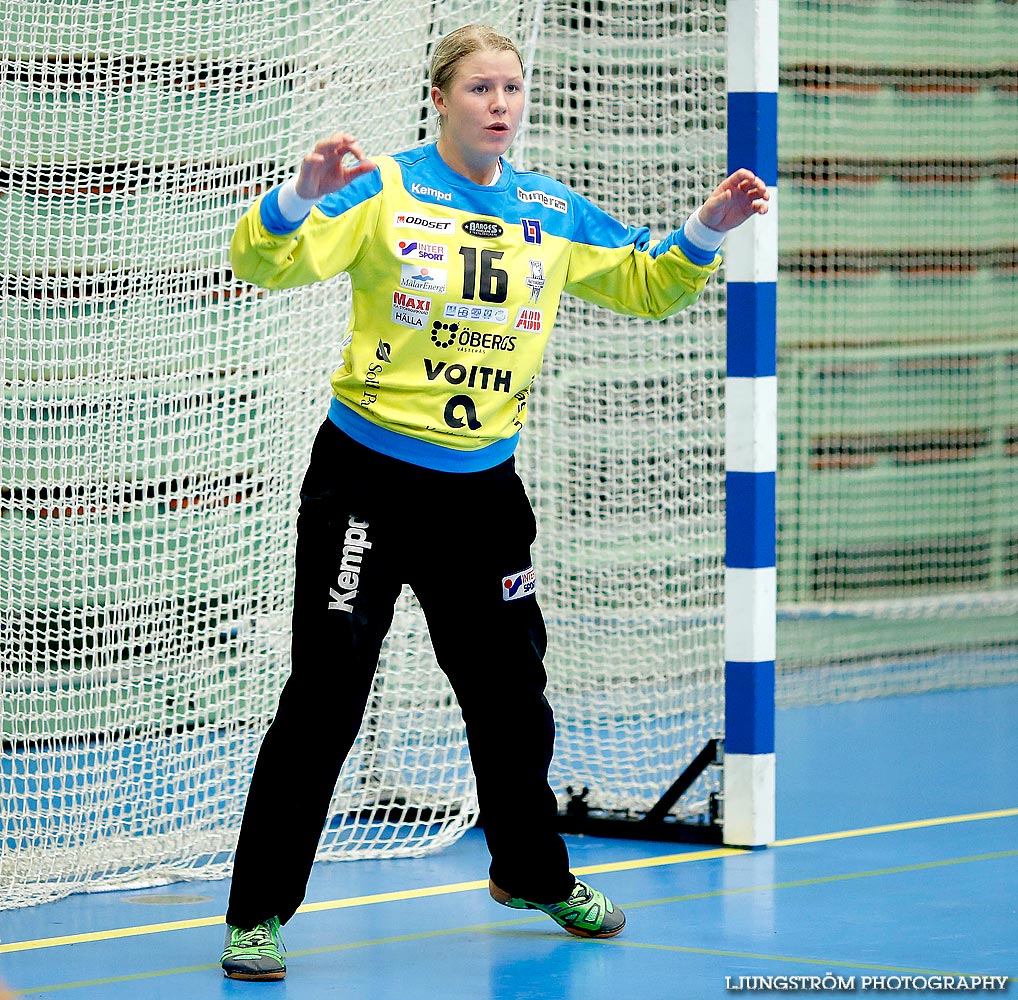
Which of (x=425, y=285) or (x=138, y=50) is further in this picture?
(x=138, y=50)

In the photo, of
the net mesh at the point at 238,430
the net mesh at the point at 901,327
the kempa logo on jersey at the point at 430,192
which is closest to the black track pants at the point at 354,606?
the kempa logo on jersey at the point at 430,192

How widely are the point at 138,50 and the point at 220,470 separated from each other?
3.48ft

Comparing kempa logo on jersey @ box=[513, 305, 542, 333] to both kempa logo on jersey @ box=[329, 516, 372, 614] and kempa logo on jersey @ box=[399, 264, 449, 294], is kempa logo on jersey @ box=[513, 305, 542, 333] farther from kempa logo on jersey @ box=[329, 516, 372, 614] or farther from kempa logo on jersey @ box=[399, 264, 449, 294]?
kempa logo on jersey @ box=[329, 516, 372, 614]

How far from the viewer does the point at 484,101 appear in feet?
12.6

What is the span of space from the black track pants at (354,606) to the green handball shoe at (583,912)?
0.48 meters

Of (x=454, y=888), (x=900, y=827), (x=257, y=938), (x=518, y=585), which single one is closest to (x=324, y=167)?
(x=518, y=585)

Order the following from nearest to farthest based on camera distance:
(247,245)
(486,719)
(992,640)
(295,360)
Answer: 1. (247,245)
2. (486,719)
3. (295,360)
4. (992,640)

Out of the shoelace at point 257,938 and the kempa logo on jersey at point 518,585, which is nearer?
the shoelace at point 257,938

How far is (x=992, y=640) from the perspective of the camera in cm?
921

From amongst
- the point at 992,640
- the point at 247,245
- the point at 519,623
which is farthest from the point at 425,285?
the point at 992,640

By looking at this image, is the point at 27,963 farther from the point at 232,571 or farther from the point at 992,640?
the point at 992,640

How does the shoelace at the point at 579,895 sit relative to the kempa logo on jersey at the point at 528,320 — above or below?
below

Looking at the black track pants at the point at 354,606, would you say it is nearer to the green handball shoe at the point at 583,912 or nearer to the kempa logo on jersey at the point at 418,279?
the kempa logo on jersey at the point at 418,279

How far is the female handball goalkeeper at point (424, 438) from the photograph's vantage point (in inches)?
152
